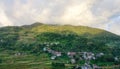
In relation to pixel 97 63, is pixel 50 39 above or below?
above

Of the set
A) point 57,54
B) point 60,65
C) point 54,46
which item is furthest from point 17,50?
point 60,65

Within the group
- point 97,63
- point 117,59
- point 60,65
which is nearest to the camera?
point 60,65

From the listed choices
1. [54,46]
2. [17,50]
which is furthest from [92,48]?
[17,50]

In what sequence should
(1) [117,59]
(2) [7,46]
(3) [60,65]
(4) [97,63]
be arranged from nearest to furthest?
(3) [60,65], (4) [97,63], (1) [117,59], (2) [7,46]

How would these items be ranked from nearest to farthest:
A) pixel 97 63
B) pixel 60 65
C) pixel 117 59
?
pixel 60 65 < pixel 97 63 < pixel 117 59

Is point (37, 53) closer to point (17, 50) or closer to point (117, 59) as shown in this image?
point (17, 50)

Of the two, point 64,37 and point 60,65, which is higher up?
point 64,37

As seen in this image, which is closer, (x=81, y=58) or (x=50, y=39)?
(x=81, y=58)

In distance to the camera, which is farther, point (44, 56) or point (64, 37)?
point (64, 37)

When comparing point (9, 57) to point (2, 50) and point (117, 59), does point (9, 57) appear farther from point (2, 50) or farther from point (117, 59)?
point (117, 59)
